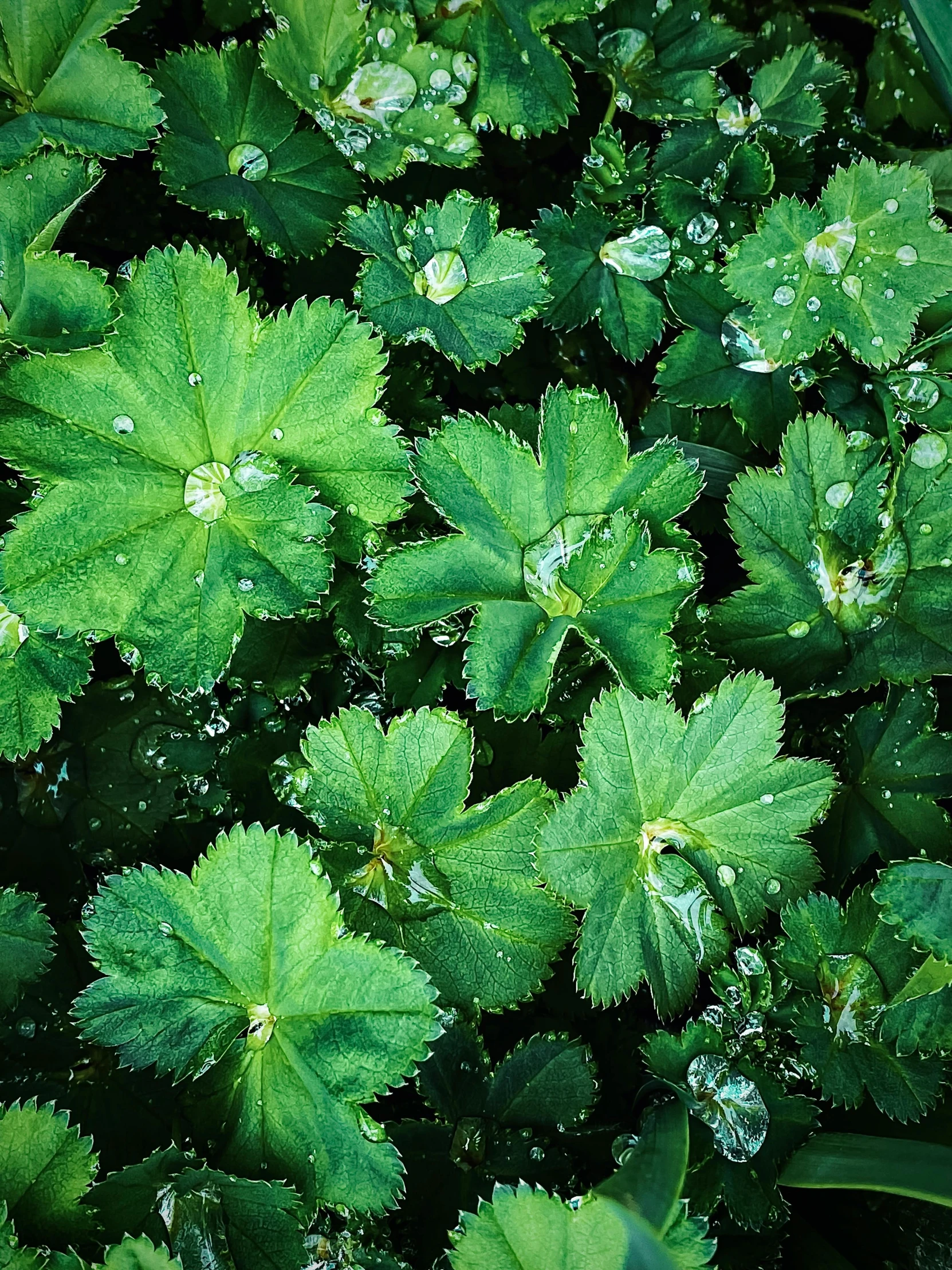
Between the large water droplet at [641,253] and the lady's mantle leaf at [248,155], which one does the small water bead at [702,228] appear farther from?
the lady's mantle leaf at [248,155]

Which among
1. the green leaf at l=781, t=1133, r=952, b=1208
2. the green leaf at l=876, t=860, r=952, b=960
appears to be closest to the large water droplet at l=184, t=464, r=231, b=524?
the green leaf at l=876, t=860, r=952, b=960

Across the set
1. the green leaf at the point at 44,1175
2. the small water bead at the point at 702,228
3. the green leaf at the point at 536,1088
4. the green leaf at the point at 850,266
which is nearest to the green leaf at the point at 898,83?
the green leaf at the point at 850,266

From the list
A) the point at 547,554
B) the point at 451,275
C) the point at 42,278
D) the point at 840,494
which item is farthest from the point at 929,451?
the point at 42,278

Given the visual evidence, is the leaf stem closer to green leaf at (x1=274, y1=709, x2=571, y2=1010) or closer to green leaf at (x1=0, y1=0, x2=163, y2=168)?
green leaf at (x1=0, y1=0, x2=163, y2=168)

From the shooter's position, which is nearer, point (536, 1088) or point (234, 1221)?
point (234, 1221)

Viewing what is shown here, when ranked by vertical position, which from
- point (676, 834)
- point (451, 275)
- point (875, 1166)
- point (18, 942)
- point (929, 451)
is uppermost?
point (451, 275)

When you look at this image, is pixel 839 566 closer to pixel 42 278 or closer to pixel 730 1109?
pixel 730 1109
